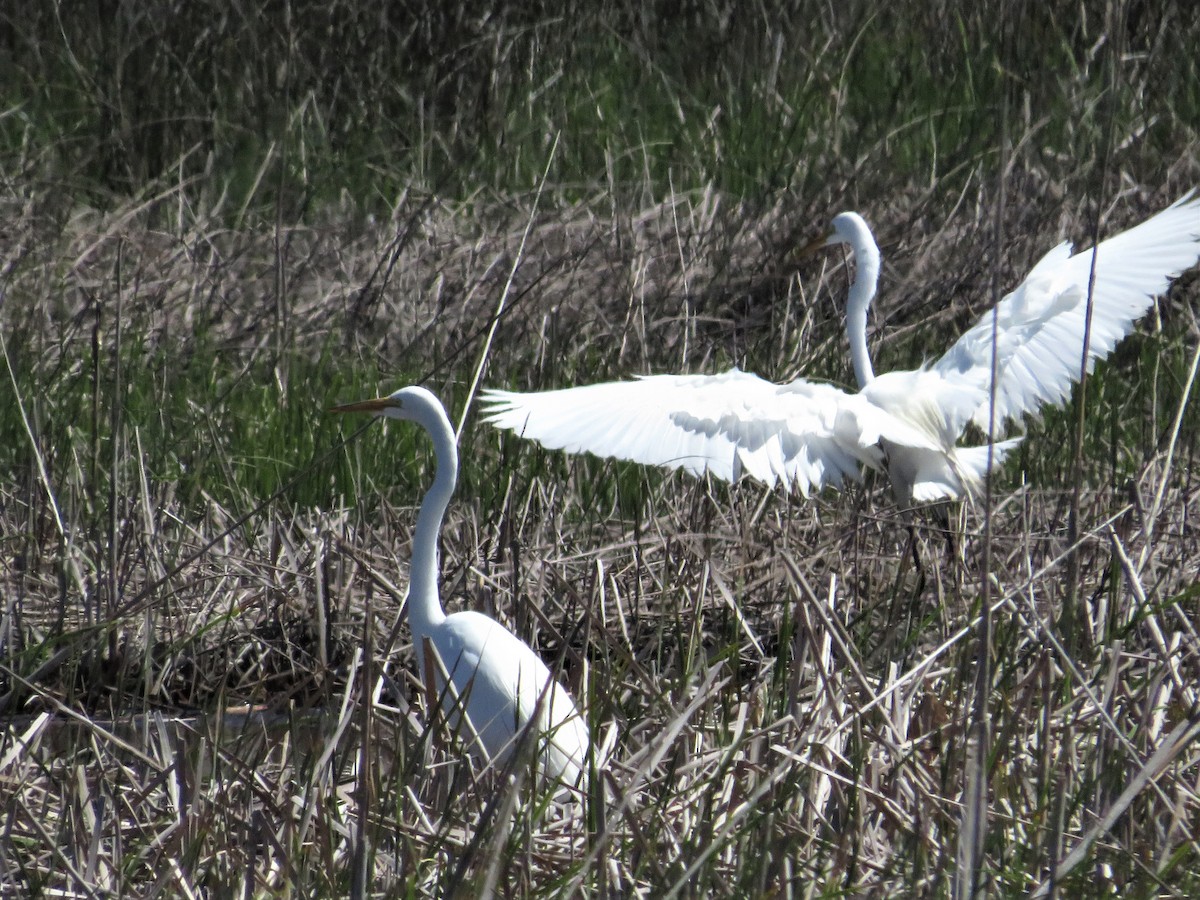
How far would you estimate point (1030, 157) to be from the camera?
21.2ft

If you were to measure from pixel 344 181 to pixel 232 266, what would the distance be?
96cm

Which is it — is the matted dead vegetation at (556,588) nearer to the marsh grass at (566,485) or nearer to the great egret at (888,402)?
the marsh grass at (566,485)

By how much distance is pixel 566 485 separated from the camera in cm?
404

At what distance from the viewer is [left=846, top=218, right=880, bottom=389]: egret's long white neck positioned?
13.1 ft

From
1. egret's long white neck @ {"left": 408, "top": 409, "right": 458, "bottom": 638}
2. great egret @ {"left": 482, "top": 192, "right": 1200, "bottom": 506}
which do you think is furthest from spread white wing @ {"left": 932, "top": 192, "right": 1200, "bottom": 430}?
egret's long white neck @ {"left": 408, "top": 409, "right": 458, "bottom": 638}

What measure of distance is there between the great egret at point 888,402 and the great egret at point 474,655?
0.18 m

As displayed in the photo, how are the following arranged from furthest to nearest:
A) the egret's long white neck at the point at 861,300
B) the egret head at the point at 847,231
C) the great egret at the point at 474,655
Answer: the egret head at the point at 847,231 < the egret's long white neck at the point at 861,300 < the great egret at the point at 474,655

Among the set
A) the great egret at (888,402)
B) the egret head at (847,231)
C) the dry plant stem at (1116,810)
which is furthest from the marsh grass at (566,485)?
the egret head at (847,231)

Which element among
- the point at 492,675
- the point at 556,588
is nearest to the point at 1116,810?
the point at 492,675

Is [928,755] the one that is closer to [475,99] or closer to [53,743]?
[53,743]

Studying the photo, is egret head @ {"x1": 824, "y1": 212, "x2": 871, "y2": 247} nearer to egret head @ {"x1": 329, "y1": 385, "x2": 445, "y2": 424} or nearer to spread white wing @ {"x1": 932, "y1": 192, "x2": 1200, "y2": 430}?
spread white wing @ {"x1": 932, "y1": 192, "x2": 1200, "y2": 430}

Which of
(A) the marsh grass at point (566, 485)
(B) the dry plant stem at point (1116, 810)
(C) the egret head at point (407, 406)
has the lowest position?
(A) the marsh grass at point (566, 485)

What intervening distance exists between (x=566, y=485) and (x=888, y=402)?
2.85 ft

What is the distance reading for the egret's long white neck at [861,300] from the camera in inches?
157
